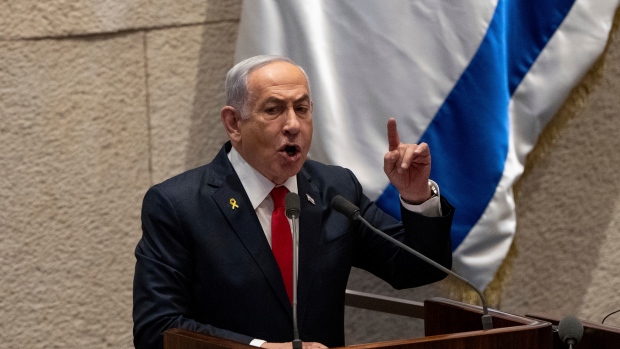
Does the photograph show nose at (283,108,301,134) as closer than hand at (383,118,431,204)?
No

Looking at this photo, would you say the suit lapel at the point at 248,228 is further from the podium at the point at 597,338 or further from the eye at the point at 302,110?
the podium at the point at 597,338

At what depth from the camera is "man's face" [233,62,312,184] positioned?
273cm

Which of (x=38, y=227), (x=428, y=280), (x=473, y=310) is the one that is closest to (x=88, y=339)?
(x=38, y=227)

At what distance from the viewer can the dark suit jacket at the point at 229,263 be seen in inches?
104

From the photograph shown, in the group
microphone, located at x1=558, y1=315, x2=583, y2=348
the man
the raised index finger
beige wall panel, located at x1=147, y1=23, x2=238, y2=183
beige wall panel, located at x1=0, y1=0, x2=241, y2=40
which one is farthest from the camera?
beige wall panel, located at x1=147, y1=23, x2=238, y2=183

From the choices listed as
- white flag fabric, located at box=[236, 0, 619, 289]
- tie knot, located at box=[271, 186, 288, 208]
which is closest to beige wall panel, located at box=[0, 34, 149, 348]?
white flag fabric, located at box=[236, 0, 619, 289]

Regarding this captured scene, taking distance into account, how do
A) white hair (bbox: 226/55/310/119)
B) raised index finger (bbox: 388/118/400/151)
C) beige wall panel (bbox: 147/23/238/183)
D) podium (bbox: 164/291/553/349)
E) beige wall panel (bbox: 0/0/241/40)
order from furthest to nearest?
beige wall panel (bbox: 147/23/238/183) < beige wall panel (bbox: 0/0/241/40) < white hair (bbox: 226/55/310/119) < raised index finger (bbox: 388/118/400/151) < podium (bbox: 164/291/553/349)

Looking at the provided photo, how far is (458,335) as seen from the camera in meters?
2.17

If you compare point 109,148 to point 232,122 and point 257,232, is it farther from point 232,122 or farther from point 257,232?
point 257,232

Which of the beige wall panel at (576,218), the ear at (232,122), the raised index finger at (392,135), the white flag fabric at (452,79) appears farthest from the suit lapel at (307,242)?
the beige wall panel at (576,218)

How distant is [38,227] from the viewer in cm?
360

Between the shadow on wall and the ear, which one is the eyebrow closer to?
the ear

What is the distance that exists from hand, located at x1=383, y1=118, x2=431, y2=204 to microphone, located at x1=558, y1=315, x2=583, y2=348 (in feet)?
1.85

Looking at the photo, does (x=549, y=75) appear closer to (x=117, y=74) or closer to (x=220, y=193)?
(x=220, y=193)
